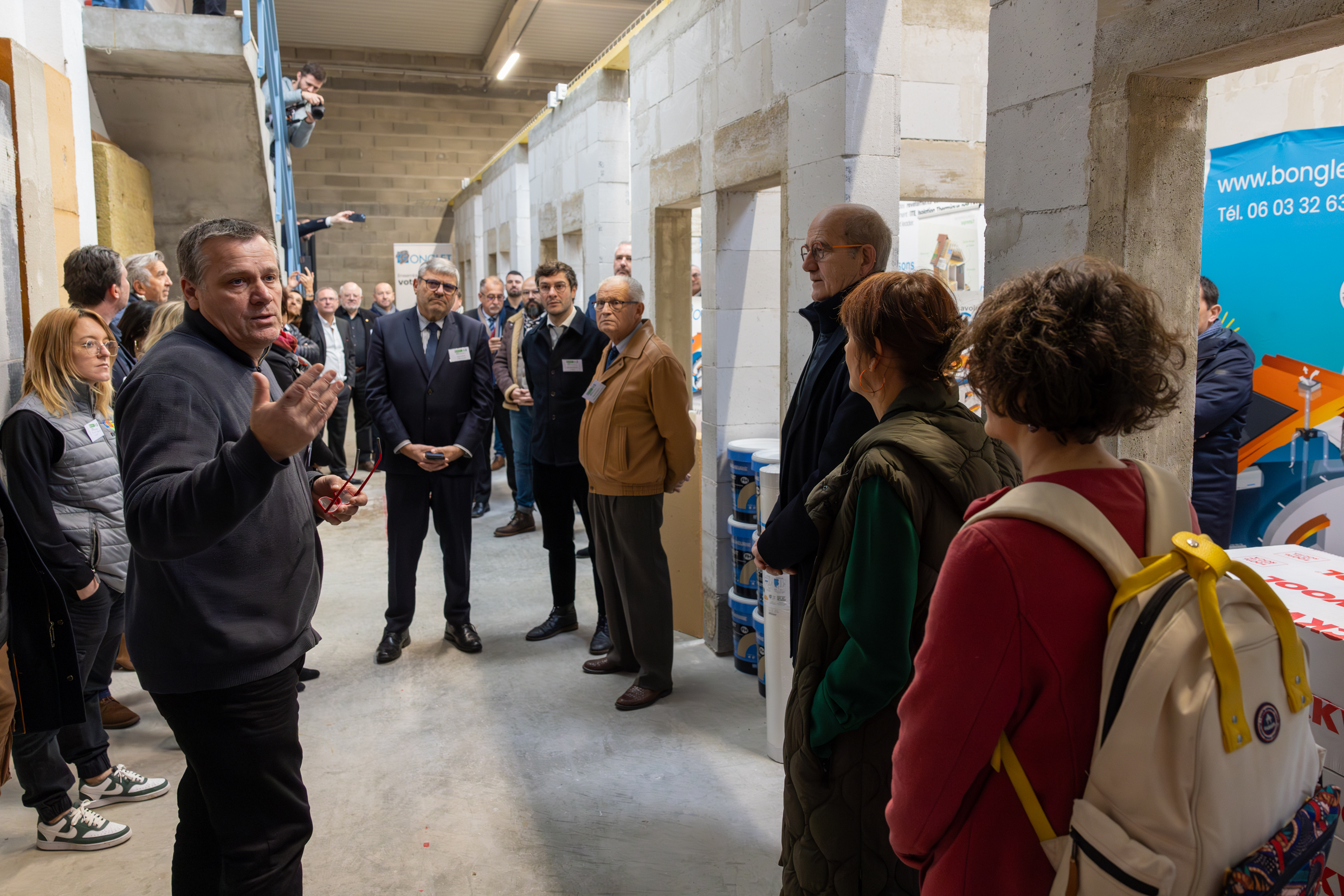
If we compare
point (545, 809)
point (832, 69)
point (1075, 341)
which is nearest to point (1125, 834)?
point (1075, 341)

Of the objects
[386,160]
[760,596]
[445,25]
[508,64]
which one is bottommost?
[760,596]

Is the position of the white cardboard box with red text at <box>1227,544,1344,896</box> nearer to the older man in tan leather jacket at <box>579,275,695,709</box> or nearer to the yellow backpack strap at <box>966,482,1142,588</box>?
the yellow backpack strap at <box>966,482,1142,588</box>

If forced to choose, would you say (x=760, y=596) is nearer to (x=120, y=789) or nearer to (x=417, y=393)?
(x=417, y=393)

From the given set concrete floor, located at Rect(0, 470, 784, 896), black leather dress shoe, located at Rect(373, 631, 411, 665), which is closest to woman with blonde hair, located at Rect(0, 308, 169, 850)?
concrete floor, located at Rect(0, 470, 784, 896)

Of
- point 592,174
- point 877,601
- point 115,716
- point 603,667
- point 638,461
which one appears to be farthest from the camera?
point 592,174

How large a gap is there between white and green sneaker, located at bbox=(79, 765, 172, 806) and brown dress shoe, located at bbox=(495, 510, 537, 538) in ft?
11.4

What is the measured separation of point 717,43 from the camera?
4.06m

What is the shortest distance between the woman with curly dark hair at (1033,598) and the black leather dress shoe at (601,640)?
10.3 feet

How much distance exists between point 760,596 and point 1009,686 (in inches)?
110

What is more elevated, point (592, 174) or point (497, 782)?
point (592, 174)

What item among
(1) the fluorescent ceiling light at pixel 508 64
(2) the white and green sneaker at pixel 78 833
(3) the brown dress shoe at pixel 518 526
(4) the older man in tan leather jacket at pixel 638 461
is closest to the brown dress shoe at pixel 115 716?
(2) the white and green sneaker at pixel 78 833

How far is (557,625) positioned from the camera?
4.48 meters

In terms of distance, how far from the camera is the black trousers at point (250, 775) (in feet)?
5.53

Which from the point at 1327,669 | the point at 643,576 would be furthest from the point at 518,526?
the point at 1327,669
